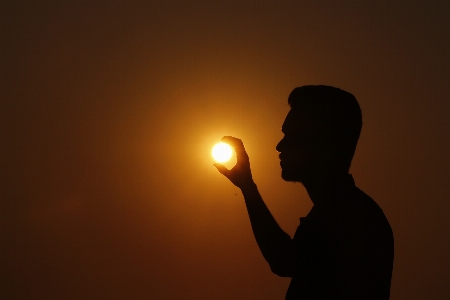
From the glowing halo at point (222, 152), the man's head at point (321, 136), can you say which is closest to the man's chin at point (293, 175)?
the man's head at point (321, 136)

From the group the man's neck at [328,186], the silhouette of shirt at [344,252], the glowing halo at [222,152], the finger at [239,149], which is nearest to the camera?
the silhouette of shirt at [344,252]

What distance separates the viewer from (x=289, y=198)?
133 centimetres

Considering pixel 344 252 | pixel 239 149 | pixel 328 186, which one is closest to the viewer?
pixel 344 252

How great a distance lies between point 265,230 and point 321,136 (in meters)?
0.19

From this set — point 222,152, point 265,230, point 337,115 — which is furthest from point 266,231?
point 222,152

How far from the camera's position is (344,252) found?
65cm

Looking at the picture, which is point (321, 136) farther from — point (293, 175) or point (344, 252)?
point (344, 252)

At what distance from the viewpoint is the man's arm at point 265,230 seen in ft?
2.35

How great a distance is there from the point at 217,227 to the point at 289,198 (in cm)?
23

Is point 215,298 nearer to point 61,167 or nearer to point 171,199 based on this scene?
point 171,199

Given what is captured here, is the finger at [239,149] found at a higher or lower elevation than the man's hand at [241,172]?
higher

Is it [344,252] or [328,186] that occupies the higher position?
[328,186]

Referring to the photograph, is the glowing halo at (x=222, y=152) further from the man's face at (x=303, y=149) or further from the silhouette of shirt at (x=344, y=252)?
the silhouette of shirt at (x=344, y=252)

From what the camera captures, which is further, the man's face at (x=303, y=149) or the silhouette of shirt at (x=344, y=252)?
the man's face at (x=303, y=149)
